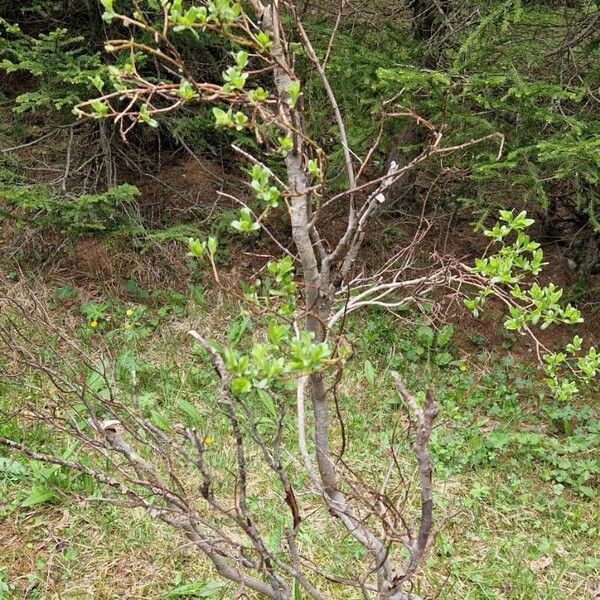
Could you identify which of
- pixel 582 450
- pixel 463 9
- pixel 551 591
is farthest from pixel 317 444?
pixel 463 9

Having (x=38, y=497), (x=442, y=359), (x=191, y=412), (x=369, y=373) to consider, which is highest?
(x=38, y=497)

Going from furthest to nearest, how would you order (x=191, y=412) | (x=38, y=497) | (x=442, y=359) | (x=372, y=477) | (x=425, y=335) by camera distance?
1. (x=425, y=335)
2. (x=442, y=359)
3. (x=191, y=412)
4. (x=372, y=477)
5. (x=38, y=497)

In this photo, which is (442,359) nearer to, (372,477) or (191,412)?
(372,477)

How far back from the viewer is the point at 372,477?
10.6 ft

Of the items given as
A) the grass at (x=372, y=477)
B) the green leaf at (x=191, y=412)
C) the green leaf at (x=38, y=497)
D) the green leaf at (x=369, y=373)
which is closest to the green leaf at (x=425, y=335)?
the grass at (x=372, y=477)

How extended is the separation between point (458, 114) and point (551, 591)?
242cm

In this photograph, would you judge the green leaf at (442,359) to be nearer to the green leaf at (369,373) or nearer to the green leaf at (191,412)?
the green leaf at (369,373)

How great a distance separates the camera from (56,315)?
4.23 meters

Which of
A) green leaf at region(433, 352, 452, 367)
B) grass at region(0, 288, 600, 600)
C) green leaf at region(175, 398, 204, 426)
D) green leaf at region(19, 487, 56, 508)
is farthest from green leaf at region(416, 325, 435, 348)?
green leaf at region(19, 487, 56, 508)

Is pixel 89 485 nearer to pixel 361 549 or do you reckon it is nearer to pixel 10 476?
pixel 10 476

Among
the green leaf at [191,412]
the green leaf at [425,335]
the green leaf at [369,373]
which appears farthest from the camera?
the green leaf at [425,335]

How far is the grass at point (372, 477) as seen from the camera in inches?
107

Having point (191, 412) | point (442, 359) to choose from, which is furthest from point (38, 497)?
point (442, 359)

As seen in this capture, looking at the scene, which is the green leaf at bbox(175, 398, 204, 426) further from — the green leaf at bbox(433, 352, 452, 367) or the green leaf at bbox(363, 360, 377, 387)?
the green leaf at bbox(433, 352, 452, 367)
